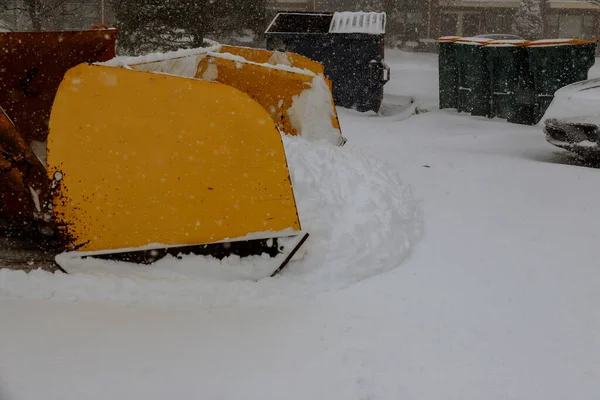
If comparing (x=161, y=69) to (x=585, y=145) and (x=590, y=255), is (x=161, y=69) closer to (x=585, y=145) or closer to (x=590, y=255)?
(x=590, y=255)

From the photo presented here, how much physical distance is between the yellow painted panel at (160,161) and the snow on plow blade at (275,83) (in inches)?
58.8

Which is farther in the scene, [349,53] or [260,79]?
[349,53]

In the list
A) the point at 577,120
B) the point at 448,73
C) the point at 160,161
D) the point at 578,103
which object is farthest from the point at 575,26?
the point at 160,161

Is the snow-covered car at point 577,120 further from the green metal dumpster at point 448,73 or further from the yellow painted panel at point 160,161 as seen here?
the yellow painted panel at point 160,161

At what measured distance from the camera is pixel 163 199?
129 inches

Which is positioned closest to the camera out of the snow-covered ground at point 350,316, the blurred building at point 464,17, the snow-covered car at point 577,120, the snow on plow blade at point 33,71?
the snow-covered ground at point 350,316

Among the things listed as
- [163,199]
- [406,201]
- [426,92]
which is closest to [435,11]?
[426,92]

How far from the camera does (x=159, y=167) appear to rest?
325 cm

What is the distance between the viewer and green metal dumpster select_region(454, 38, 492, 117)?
1070 cm

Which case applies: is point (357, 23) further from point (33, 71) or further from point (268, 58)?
point (33, 71)

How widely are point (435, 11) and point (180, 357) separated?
32461 millimetres

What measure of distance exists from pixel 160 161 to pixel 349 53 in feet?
26.6

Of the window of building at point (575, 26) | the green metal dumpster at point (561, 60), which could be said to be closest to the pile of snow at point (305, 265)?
the green metal dumpster at point (561, 60)

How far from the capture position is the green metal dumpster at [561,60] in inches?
374
